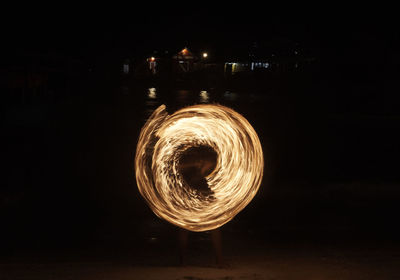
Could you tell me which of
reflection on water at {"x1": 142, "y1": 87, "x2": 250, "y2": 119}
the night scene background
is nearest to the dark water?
the night scene background

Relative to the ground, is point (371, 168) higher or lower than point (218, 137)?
lower

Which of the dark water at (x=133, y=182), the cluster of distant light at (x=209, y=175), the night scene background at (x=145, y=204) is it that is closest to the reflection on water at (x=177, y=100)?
the night scene background at (x=145, y=204)

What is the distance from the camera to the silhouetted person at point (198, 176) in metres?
5.70

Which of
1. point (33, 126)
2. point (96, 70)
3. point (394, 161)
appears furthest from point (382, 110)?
point (96, 70)

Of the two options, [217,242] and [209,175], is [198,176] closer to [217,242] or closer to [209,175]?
[209,175]

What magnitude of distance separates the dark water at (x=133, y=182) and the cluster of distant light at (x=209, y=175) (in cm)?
173

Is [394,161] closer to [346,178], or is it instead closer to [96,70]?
[346,178]

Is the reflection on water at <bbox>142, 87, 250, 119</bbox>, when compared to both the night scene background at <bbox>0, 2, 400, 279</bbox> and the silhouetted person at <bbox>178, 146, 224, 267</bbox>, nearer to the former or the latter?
the night scene background at <bbox>0, 2, 400, 279</bbox>

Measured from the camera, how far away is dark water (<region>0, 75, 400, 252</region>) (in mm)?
7863

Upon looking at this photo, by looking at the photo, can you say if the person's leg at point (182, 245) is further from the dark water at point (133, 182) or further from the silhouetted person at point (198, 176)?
the dark water at point (133, 182)

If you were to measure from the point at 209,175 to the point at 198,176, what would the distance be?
44cm

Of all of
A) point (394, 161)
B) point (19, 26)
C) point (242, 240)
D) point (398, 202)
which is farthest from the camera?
point (19, 26)

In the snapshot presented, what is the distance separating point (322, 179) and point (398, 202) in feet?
6.98

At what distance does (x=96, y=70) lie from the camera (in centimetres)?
5541
